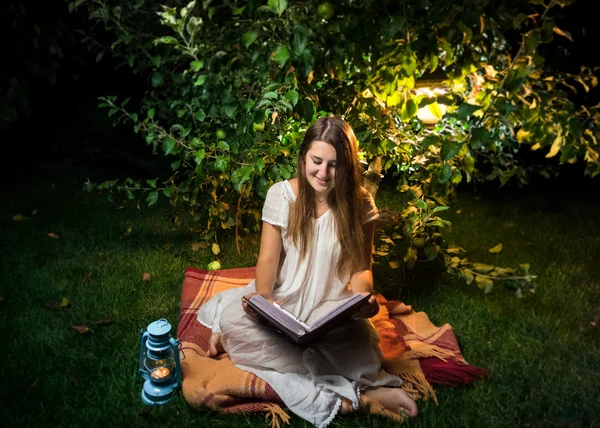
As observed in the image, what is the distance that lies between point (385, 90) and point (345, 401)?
5.06 ft

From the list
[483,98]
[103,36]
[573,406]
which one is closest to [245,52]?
[483,98]

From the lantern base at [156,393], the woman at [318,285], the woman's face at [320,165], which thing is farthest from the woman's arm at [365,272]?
the lantern base at [156,393]

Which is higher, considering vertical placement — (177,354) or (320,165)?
(320,165)

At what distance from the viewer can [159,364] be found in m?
2.55

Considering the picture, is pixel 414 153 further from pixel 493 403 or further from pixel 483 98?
pixel 493 403

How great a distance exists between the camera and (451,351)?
286 centimetres

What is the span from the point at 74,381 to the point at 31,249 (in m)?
1.96

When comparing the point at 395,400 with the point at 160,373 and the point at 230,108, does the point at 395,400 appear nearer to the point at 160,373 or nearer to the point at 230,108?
the point at 160,373

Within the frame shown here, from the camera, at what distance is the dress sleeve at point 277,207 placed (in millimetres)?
2611

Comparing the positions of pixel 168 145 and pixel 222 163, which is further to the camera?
pixel 168 145

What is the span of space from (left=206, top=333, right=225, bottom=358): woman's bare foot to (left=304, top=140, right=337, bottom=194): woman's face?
97cm

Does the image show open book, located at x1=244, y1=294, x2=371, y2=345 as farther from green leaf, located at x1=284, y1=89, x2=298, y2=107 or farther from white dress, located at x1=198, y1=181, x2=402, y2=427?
green leaf, located at x1=284, y1=89, x2=298, y2=107

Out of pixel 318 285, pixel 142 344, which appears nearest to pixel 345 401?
pixel 318 285

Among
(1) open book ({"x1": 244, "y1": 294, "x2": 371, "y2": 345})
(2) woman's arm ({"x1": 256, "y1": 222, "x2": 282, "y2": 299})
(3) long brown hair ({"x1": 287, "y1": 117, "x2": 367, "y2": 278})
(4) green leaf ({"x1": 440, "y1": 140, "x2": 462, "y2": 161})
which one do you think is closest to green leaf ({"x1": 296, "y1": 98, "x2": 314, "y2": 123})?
(3) long brown hair ({"x1": 287, "y1": 117, "x2": 367, "y2": 278})
